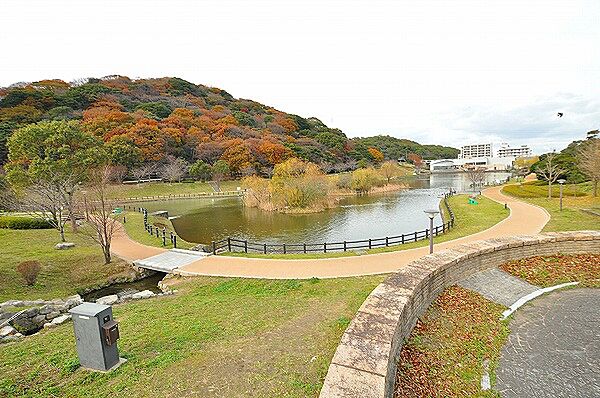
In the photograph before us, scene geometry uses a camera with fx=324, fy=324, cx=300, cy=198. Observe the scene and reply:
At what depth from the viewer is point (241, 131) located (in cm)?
7175

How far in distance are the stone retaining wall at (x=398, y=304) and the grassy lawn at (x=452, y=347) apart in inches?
8.1

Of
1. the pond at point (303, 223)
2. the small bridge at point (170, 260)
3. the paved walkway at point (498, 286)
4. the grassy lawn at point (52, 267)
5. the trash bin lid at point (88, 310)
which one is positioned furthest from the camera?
the pond at point (303, 223)

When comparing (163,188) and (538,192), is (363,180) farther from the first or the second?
(163,188)

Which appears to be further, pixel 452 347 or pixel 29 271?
pixel 29 271

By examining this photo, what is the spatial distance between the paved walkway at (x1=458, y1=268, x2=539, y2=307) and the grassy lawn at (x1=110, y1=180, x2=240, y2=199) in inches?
1888

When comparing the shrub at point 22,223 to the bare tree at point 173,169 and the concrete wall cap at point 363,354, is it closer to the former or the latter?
the concrete wall cap at point 363,354

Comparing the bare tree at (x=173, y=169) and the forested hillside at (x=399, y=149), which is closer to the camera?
the bare tree at (x=173, y=169)

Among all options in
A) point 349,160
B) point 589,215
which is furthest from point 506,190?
point 349,160

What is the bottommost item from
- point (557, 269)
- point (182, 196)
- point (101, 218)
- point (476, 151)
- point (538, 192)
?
point (538, 192)

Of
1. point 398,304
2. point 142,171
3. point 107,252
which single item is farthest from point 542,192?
point 142,171

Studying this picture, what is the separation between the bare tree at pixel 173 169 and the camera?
54312mm

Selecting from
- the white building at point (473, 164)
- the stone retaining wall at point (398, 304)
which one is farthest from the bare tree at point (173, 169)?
the white building at point (473, 164)

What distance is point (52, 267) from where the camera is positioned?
12.2 m

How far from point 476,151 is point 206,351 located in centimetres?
18101
